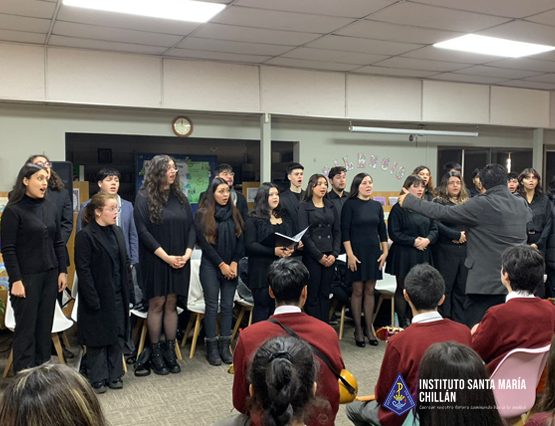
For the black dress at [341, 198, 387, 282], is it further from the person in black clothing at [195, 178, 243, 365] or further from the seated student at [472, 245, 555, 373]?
the seated student at [472, 245, 555, 373]

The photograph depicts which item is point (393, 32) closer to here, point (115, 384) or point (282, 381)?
point (115, 384)

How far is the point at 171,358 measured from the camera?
12.7ft

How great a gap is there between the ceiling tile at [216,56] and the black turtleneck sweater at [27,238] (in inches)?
92.8

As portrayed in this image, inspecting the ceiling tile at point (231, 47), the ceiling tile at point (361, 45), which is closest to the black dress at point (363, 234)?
the ceiling tile at point (361, 45)

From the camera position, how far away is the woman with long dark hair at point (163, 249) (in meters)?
3.75

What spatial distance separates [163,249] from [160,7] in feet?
5.74

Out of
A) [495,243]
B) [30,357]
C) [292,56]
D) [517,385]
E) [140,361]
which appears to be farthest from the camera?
[292,56]

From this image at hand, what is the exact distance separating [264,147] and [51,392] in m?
5.10

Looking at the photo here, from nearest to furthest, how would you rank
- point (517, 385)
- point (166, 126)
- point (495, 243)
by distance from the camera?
Answer: point (517, 385)
point (495, 243)
point (166, 126)

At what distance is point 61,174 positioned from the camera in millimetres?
4488

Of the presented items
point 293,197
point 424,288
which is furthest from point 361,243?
point 424,288

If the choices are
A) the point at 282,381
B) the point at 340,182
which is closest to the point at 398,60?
the point at 340,182

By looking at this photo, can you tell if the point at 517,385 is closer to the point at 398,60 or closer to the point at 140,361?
the point at 140,361
